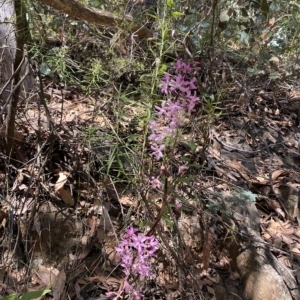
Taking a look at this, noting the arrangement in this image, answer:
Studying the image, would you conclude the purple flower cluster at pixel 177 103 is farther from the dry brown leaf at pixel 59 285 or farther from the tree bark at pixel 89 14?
the tree bark at pixel 89 14

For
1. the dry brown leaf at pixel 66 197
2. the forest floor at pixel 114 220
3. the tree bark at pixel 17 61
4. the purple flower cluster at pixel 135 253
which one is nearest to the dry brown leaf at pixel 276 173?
the forest floor at pixel 114 220

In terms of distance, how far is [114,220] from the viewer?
7.82 feet

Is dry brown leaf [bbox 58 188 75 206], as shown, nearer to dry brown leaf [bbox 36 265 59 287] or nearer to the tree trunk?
dry brown leaf [bbox 36 265 59 287]

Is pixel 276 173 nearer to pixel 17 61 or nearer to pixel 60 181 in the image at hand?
pixel 60 181

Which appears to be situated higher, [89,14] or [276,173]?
[89,14]

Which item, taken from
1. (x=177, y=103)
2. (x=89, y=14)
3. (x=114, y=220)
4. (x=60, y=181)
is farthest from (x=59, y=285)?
(x=89, y=14)

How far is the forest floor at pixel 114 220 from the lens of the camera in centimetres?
211

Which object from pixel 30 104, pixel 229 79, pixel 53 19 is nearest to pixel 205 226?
pixel 30 104

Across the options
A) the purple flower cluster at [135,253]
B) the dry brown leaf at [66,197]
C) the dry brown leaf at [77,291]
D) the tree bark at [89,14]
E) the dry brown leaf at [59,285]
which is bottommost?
the dry brown leaf at [77,291]

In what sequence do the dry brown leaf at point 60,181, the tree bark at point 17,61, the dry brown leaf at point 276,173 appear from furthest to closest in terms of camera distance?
the dry brown leaf at point 276,173
the dry brown leaf at point 60,181
the tree bark at point 17,61

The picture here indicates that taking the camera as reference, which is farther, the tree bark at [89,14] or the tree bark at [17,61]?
the tree bark at [89,14]

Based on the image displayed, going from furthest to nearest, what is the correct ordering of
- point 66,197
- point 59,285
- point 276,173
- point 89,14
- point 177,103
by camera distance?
1. point 276,173
2. point 89,14
3. point 66,197
4. point 59,285
5. point 177,103

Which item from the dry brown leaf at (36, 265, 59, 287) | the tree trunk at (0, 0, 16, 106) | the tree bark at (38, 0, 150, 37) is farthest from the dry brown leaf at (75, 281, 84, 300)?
the tree bark at (38, 0, 150, 37)

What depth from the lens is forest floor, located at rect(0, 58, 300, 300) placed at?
2.11m
